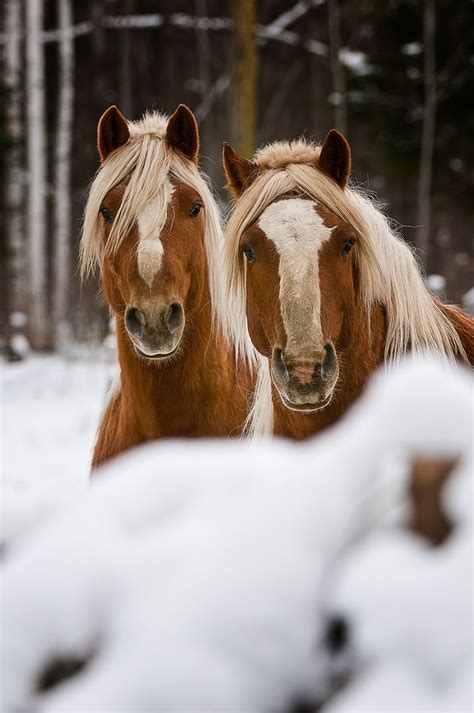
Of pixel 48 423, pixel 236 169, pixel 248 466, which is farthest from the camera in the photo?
pixel 48 423

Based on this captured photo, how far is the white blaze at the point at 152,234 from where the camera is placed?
3.15 meters

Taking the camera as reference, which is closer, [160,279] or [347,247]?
[347,247]

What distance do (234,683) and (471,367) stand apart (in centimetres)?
248

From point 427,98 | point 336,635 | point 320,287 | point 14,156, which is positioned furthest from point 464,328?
point 14,156

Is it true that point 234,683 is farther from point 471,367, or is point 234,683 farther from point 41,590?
point 471,367

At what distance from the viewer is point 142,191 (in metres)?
3.38

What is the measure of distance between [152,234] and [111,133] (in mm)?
763

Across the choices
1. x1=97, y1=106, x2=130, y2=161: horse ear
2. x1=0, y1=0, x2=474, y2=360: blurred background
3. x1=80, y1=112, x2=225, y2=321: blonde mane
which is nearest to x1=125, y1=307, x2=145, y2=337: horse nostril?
x1=80, y1=112, x2=225, y2=321: blonde mane

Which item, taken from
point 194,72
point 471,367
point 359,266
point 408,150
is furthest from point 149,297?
point 194,72

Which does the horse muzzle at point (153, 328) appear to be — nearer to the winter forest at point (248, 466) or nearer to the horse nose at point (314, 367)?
the winter forest at point (248, 466)

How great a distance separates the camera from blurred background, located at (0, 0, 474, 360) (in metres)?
13.9

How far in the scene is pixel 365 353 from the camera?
2.94 meters

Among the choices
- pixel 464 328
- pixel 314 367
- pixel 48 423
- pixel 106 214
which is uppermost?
pixel 106 214

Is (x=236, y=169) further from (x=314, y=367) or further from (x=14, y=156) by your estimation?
(x=14, y=156)
